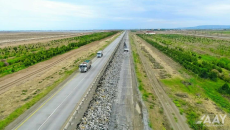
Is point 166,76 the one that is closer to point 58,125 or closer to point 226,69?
point 226,69

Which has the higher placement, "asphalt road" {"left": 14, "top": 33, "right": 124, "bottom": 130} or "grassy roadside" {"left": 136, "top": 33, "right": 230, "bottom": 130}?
"asphalt road" {"left": 14, "top": 33, "right": 124, "bottom": 130}

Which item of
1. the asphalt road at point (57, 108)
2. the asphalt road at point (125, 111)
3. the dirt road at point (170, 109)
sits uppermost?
the asphalt road at point (57, 108)

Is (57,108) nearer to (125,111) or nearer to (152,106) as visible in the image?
(125,111)

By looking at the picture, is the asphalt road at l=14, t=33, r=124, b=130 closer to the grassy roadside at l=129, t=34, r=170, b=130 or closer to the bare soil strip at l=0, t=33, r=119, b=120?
the bare soil strip at l=0, t=33, r=119, b=120

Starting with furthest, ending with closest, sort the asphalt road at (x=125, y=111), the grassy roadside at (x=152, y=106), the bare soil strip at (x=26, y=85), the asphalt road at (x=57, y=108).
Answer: the bare soil strip at (x=26, y=85), the grassy roadside at (x=152, y=106), the asphalt road at (x=125, y=111), the asphalt road at (x=57, y=108)

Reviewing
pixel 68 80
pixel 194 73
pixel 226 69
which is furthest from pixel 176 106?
pixel 226 69

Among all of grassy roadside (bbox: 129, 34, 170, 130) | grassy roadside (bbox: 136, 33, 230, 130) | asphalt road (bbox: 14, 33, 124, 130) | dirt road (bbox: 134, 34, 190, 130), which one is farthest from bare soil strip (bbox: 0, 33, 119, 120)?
grassy roadside (bbox: 136, 33, 230, 130)

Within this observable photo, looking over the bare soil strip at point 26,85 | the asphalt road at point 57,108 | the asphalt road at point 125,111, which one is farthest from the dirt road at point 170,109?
the bare soil strip at point 26,85

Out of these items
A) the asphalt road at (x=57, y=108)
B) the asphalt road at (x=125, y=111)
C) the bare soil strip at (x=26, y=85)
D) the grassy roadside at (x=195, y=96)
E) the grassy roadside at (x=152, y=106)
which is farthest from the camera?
the bare soil strip at (x=26, y=85)

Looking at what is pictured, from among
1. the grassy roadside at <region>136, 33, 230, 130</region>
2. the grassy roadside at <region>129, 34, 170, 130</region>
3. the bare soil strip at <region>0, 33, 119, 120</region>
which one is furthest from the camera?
the bare soil strip at <region>0, 33, 119, 120</region>

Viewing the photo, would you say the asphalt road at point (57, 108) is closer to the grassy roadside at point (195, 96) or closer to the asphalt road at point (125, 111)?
the asphalt road at point (125, 111)
